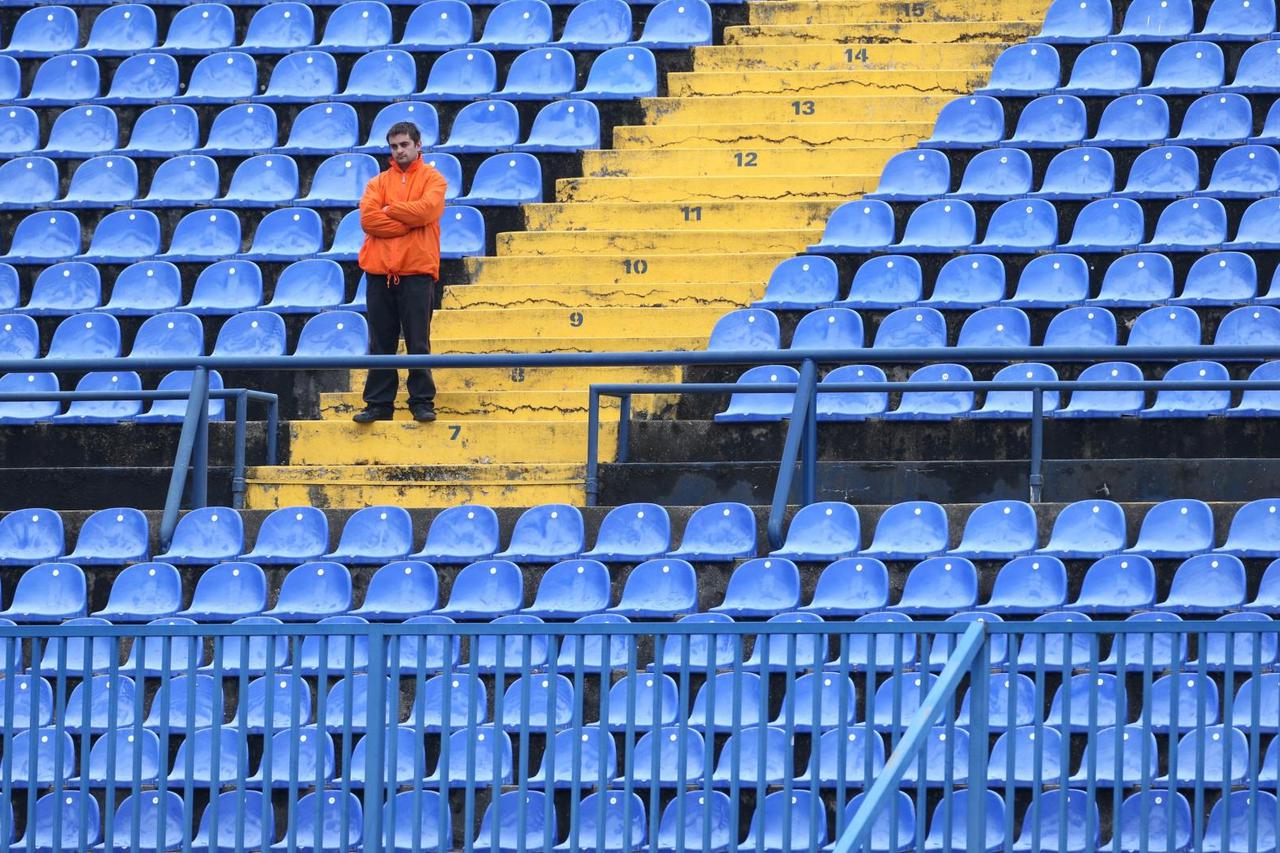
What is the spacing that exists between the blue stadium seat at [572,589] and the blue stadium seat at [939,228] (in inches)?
101

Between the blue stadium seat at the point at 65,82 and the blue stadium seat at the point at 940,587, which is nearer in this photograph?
the blue stadium seat at the point at 940,587

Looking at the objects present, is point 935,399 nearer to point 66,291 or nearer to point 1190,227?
point 1190,227

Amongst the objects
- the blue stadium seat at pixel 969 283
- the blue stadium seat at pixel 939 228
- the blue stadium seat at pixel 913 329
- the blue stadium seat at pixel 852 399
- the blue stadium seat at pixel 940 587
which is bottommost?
the blue stadium seat at pixel 940 587

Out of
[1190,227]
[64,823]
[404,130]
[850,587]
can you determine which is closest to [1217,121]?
[1190,227]

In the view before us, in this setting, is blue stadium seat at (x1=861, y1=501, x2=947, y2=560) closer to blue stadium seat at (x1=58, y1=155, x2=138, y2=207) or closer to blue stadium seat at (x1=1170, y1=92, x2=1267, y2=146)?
blue stadium seat at (x1=1170, y1=92, x2=1267, y2=146)

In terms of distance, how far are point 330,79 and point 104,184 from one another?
1.26 metres

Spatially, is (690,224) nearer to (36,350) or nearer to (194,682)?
(36,350)

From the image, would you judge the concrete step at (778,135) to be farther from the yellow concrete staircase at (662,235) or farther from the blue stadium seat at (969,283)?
the blue stadium seat at (969,283)

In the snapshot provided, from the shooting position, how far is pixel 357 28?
11688mm

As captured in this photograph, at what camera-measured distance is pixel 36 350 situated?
388 inches

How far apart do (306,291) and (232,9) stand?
8.82 ft

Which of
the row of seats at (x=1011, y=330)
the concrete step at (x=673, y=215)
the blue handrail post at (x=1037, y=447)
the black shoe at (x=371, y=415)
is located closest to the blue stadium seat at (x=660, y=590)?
the blue handrail post at (x=1037, y=447)

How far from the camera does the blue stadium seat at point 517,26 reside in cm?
1144

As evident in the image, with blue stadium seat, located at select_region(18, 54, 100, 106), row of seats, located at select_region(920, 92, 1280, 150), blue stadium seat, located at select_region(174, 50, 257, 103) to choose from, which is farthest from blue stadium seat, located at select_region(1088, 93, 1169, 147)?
blue stadium seat, located at select_region(18, 54, 100, 106)
